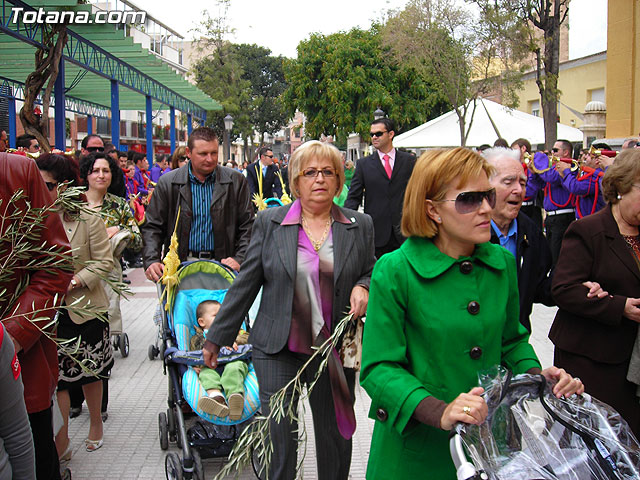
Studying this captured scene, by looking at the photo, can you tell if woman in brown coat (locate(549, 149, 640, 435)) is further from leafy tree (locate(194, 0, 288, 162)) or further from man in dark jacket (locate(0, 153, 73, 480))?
leafy tree (locate(194, 0, 288, 162))

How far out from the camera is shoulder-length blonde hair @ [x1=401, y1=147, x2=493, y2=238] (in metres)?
2.32

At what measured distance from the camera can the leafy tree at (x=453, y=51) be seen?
21344 mm

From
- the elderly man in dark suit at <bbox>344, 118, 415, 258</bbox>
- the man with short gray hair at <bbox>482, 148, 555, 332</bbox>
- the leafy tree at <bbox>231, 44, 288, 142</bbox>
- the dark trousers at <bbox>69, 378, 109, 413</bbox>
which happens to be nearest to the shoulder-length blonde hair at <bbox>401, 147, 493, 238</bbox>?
the man with short gray hair at <bbox>482, 148, 555, 332</bbox>

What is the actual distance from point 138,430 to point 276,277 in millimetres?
2480

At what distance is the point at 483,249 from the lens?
2.39m

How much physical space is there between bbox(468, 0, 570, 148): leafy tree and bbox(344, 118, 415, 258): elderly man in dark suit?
32.4 feet

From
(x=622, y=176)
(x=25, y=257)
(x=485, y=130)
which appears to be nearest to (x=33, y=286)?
(x=25, y=257)

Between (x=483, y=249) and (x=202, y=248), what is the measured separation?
10.7 ft

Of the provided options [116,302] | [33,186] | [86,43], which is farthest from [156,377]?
[86,43]

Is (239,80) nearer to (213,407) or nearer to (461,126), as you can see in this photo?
(461,126)

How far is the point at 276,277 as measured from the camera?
343 centimetres

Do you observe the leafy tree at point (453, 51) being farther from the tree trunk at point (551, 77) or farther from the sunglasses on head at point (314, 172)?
the sunglasses on head at point (314, 172)

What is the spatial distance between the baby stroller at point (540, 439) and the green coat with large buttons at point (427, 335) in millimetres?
208

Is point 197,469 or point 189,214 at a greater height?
point 189,214
